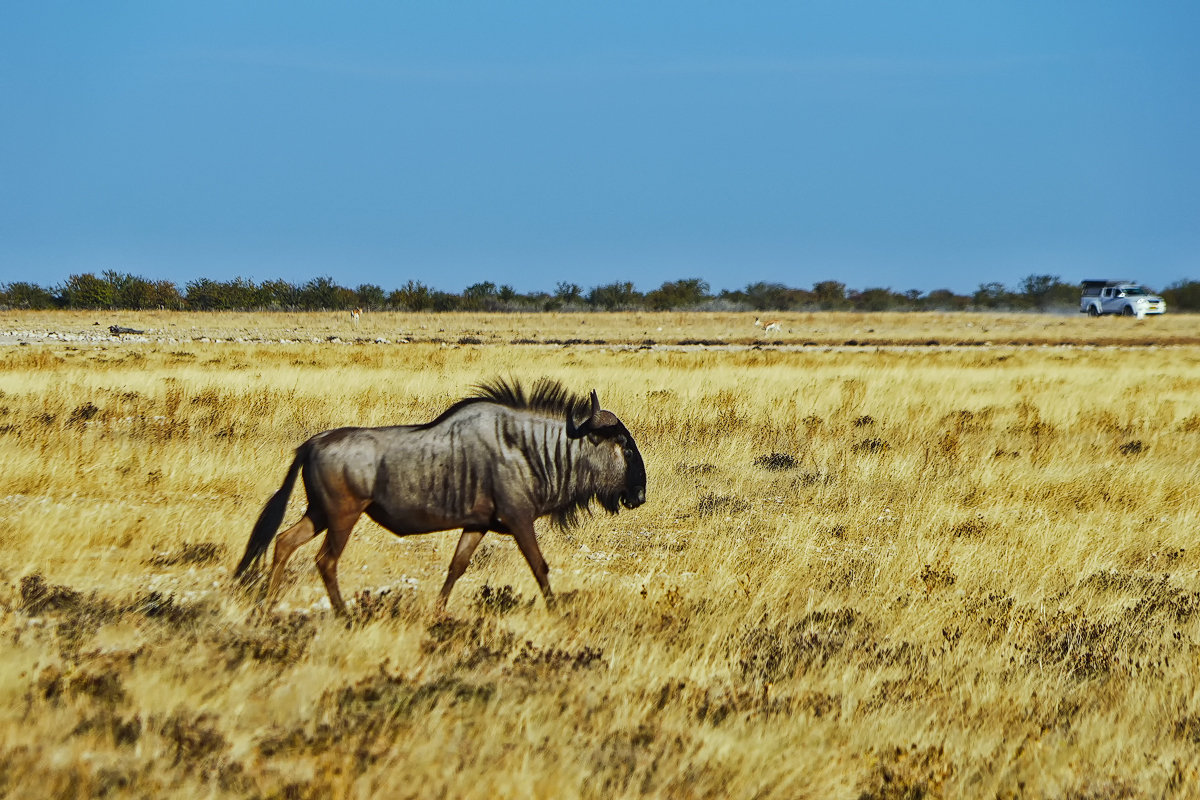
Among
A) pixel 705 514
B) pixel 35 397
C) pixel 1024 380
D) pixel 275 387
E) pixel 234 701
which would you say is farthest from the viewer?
pixel 1024 380

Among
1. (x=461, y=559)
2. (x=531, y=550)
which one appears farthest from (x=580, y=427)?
(x=461, y=559)

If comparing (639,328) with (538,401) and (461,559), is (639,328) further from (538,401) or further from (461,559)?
(461,559)

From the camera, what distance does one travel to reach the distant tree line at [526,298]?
77000 millimetres

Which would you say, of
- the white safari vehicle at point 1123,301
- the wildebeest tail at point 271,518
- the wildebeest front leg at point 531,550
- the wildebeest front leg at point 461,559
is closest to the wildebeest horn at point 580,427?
the wildebeest front leg at point 531,550

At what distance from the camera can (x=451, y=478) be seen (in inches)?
251

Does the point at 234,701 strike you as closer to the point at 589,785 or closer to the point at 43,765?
the point at 43,765

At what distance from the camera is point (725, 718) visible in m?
5.05

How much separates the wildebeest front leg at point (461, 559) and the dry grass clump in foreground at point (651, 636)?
0.59ft

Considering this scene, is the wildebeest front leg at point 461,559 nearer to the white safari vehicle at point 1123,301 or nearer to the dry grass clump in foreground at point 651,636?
the dry grass clump in foreground at point 651,636

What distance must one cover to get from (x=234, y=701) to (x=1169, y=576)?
7.11 metres

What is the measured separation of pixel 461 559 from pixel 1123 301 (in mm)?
64530

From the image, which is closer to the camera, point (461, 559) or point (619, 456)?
point (461, 559)

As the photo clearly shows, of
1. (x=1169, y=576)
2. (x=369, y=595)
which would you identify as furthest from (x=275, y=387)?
(x=1169, y=576)

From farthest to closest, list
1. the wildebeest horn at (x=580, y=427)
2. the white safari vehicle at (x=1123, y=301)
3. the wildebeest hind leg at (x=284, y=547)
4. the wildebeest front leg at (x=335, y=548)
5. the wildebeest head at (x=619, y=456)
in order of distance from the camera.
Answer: the white safari vehicle at (x=1123, y=301) → the wildebeest head at (x=619, y=456) → the wildebeest horn at (x=580, y=427) → the wildebeest hind leg at (x=284, y=547) → the wildebeest front leg at (x=335, y=548)
